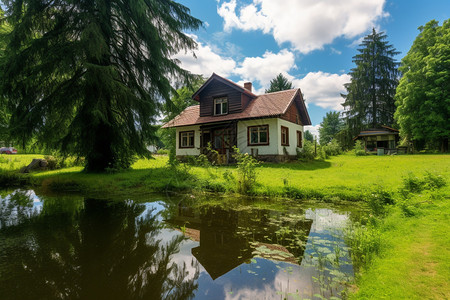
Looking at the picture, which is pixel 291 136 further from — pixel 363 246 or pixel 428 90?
pixel 428 90

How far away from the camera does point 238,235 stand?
4.21m

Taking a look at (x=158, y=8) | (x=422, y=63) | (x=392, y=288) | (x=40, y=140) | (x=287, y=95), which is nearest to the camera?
(x=392, y=288)

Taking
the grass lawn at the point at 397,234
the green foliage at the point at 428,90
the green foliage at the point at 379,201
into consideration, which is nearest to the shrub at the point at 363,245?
the grass lawn at the point at 397,234

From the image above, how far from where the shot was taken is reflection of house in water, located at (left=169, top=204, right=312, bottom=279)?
131 inches

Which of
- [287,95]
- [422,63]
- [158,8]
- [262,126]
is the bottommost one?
[262,126]

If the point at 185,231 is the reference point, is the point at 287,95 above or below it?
above

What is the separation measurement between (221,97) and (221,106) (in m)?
0.76

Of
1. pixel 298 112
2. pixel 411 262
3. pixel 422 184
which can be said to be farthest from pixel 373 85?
pixel 411 262

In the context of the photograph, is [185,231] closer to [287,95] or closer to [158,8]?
[158,8]

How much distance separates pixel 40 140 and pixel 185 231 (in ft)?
31.5

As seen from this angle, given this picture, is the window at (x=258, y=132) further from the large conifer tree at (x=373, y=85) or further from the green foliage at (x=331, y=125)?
the green foliage at (x=331, y=125)

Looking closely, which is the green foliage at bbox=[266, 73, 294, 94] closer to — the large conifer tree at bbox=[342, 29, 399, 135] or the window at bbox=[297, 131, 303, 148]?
the large conifer tree at bbox=[342, 29, 399, 135]

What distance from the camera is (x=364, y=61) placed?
35.4 metres

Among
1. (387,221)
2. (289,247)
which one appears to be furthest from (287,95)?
(289,247)
